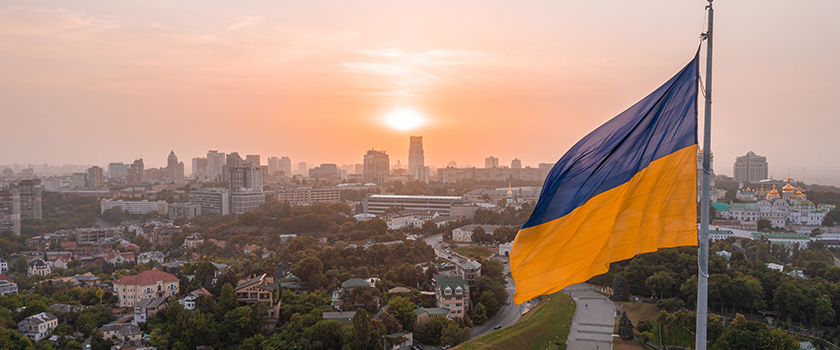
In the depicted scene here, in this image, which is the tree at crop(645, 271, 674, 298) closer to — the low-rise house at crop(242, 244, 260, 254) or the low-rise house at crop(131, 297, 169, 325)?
the low-rise house at crop(131, 297, 169, 325)

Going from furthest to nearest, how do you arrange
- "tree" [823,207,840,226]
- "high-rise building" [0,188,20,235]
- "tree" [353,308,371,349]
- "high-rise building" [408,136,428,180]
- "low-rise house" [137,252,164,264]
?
"high-rise building" [408,136,428,180]
"tree" [823,207,840,226]
"high-rise building" [0,188,20,235]
"low-rise house" [137,252,164,264]
"tree" [353,308,371,349]

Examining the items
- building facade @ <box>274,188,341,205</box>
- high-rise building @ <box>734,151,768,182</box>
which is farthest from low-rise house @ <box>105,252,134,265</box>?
high-rise building @ <box>734,151,768,182</box>

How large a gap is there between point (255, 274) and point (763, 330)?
37.3ft

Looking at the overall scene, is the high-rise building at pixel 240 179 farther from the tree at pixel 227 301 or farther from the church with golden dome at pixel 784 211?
the church with golden dome at pixel 784 211

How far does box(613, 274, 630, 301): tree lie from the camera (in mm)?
13492

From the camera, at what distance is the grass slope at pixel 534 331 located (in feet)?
33.2

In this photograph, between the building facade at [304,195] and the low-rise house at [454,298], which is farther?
the building facade at [304,195]

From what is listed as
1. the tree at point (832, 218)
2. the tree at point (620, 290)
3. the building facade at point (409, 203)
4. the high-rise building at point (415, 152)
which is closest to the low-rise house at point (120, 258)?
the tree at point (620, 290)

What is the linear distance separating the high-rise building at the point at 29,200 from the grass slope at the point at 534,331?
26.2m

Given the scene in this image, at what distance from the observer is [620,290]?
13477 mm

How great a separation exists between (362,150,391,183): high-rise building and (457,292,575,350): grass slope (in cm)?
5128

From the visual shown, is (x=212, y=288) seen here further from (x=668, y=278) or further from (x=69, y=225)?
(x=69, y=225)

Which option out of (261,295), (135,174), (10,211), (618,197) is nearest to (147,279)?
(261,295)

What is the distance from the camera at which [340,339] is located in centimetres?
980
